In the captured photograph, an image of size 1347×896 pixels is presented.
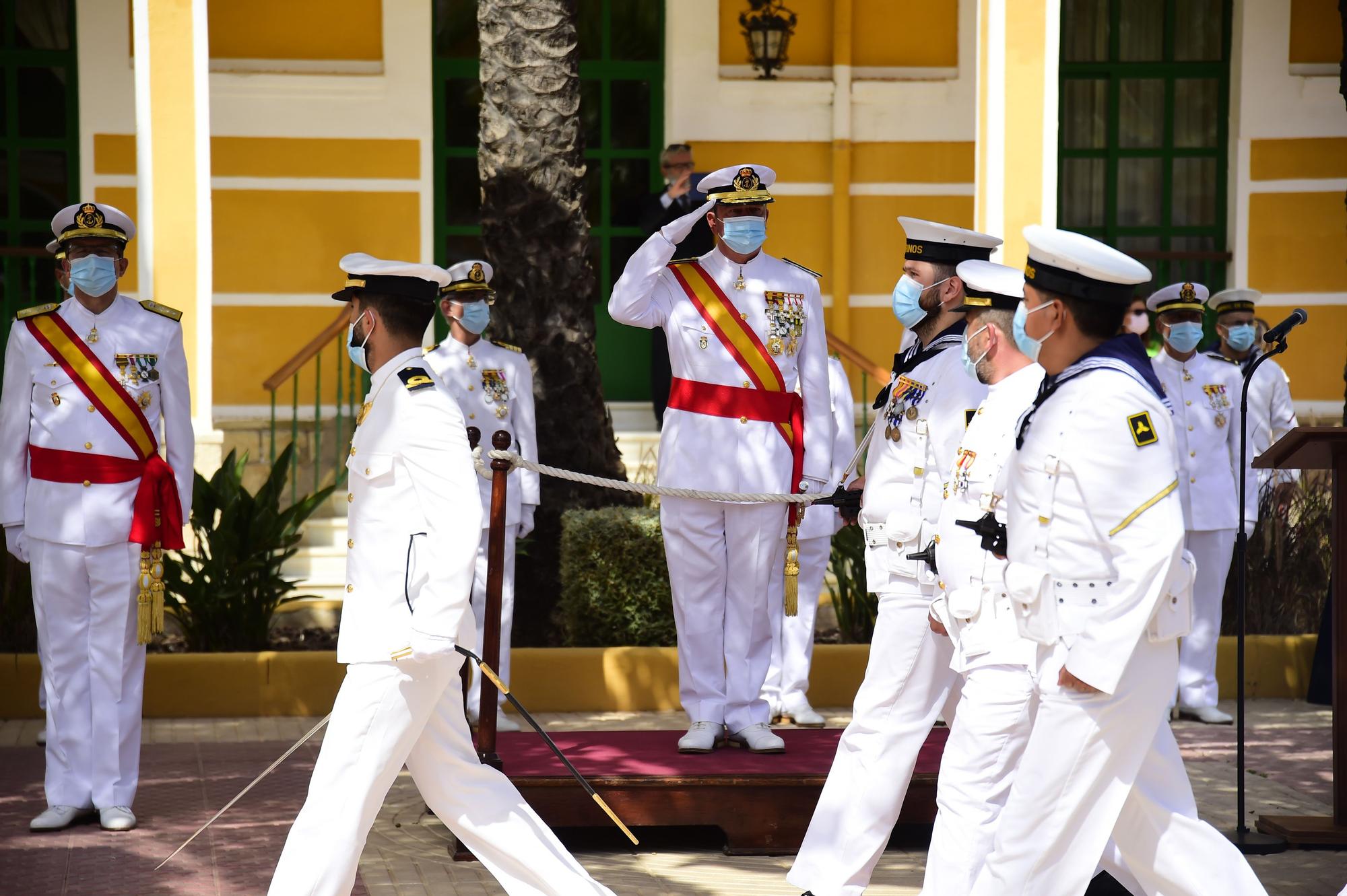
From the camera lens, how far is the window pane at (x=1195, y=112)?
46.9 ft

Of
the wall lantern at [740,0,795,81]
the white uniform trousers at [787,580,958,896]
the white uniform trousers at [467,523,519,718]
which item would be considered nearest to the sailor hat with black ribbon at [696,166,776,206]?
the white uniform trousers at [787,580,958,896]

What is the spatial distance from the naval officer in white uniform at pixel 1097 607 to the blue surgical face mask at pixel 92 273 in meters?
4.09

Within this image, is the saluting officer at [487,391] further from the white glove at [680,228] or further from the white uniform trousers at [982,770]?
the white uniform trousers at [982,770]

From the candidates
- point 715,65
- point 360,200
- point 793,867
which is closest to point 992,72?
point 715,65

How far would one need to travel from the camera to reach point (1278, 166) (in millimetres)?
13844

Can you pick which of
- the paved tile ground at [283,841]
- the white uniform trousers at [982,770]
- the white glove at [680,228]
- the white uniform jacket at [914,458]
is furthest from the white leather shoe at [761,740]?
the white glove at [680,228]

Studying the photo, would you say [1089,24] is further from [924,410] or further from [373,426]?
[373,426]

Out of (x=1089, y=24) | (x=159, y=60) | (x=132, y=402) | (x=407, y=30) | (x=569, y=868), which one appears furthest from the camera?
(x=1089, y=24)

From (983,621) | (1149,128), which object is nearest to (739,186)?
(983,621)

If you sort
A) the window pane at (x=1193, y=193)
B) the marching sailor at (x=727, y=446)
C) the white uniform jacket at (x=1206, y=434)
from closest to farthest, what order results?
1. the marching sailor at (x=727, y=446)
2. the white uniform jacket at (x=1206, y=434)
3. the window pane at (x=1193, y=193)

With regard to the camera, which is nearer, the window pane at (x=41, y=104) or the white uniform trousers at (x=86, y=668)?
the white uniform trousers at (x=86, y=668)

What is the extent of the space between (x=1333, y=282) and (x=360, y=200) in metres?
8.01

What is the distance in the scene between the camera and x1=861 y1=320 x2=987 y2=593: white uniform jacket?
17.5 ft

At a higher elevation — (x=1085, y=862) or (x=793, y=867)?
(x=1085, y=862)
